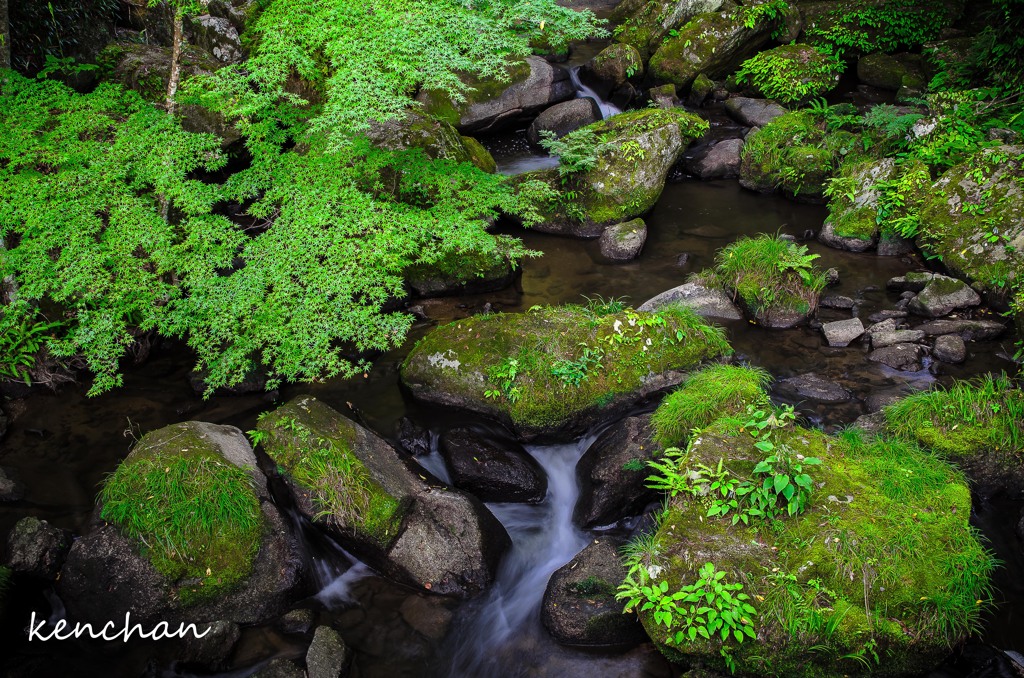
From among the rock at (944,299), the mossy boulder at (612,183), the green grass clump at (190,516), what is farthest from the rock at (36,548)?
the rock at (944,299)

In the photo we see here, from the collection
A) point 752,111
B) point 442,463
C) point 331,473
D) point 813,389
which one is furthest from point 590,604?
point 752,111

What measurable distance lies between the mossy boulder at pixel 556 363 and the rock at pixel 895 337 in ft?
7.64

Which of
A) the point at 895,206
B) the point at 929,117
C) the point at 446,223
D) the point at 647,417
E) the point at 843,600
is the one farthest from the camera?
the point at 929,117

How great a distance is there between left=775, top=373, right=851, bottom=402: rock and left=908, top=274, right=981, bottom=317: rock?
Result: 241 centimetres

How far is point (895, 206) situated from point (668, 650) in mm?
9122

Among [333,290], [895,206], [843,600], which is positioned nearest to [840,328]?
[895,206]

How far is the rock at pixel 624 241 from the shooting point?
10508 mm

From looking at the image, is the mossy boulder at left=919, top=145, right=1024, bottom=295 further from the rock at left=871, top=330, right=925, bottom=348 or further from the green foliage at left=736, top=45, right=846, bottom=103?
the green foliage at left=736, top=45, right=846, bottom=103

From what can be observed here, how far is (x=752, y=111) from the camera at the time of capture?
14141 mm

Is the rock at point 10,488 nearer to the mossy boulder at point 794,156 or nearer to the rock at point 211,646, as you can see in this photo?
the rock at point 211,646

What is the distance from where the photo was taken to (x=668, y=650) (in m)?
4.66

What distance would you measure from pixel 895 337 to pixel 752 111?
8.08m

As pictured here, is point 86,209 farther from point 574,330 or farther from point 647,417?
point 647,417
